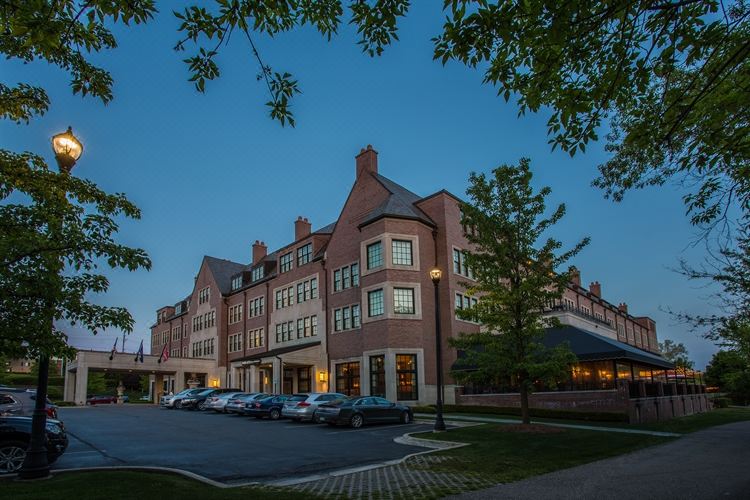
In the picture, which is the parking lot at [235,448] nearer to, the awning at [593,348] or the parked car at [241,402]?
the parked car at [241,402]

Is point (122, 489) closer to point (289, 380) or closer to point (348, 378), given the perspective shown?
point (348, 378)

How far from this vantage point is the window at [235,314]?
52406 mm

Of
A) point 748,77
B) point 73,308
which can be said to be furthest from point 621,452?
point 73,308

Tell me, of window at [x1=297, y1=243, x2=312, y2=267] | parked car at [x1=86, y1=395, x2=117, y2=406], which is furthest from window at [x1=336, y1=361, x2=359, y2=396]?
parked car at [x1=86, y1=395, x2=117, y2=406]

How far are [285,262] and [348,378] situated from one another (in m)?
14.4

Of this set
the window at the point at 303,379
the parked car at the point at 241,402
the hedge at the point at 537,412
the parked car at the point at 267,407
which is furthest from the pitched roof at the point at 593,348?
the window at the point at 303,379

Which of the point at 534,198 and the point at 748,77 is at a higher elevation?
the point at 534,198

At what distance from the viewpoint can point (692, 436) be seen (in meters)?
18.7

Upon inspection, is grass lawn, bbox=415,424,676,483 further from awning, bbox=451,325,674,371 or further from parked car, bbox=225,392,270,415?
parked car, bbox=225,392,270,415

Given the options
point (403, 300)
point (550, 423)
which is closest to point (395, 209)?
point (403, 300)

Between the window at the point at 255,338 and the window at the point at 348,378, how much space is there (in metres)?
14.1

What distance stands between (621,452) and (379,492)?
871 centimetres

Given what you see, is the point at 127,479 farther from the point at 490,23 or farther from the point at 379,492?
the point at 490,23

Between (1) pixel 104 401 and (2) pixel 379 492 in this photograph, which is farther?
(1) pixel 104 401
